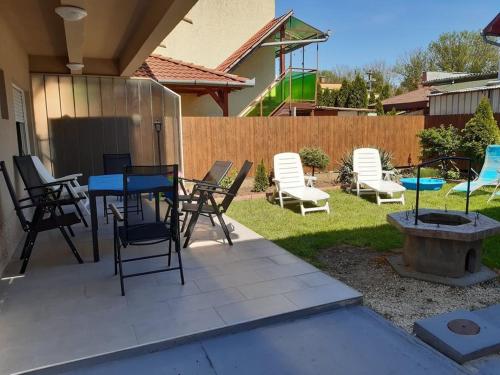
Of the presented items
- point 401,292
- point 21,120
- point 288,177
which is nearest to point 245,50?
point 288,177

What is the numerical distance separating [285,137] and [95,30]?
227 inches

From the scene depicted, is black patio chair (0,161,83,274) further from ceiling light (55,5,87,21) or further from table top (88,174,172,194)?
ceiling light (55,5,87,21)

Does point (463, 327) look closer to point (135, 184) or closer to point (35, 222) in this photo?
point (135, 184)

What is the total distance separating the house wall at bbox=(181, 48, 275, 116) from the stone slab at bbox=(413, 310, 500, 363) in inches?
416

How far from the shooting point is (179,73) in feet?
31.5

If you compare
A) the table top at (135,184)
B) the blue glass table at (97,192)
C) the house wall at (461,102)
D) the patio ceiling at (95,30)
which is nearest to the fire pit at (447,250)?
the table top at (135,184)

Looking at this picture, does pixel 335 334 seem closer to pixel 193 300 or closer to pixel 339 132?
pixel 193 300

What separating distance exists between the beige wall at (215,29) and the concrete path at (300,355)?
11.4 meters

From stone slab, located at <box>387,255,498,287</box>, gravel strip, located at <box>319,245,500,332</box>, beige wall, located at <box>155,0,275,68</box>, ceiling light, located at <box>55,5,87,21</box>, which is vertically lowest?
gravel strip, located at <box>319,245,500,332</box>

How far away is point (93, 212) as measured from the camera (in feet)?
13.0

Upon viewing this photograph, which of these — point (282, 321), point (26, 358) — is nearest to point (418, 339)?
point (282, 321)

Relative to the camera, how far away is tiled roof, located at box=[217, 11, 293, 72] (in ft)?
40.1

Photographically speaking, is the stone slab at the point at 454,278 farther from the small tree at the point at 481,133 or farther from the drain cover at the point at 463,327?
the small tree at the point at 481,133

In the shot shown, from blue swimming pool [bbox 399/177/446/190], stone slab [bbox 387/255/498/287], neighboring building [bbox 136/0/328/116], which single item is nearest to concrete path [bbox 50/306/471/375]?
stone slab [bbox 387/255/498/287]
